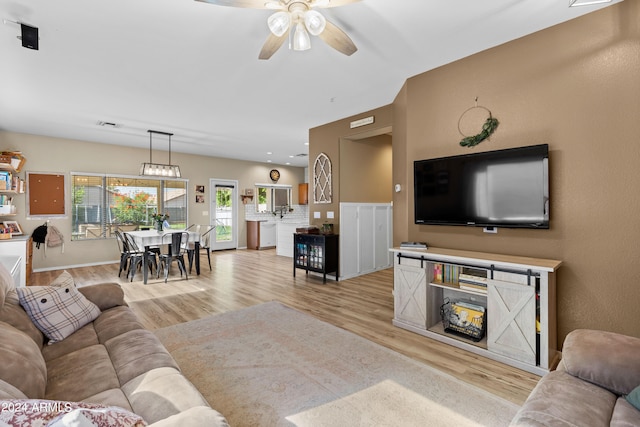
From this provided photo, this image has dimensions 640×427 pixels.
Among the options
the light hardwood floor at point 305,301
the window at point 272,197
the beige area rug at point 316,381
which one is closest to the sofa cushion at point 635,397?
the beige area rug at point 316,381

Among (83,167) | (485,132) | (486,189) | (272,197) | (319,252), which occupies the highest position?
(83,167)

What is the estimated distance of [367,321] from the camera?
3410 millimetres

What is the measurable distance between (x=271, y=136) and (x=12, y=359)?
5570mm

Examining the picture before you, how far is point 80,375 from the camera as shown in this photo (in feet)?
4.97

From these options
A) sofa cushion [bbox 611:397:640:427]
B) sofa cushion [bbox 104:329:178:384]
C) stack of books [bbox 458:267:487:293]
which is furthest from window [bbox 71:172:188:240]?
sofa cushion [bbox 611:397:640:427]

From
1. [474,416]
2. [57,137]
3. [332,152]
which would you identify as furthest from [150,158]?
[474,416]

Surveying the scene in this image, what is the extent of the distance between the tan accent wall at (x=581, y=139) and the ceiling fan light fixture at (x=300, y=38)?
73.4 inches

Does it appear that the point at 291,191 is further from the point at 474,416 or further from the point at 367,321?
the point at 474,416

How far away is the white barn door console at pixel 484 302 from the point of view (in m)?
2.35

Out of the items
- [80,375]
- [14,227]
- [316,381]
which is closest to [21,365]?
[80,375]

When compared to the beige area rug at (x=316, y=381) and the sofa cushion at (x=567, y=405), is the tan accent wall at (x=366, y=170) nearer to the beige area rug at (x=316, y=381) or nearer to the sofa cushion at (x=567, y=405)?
the beige area rug at (x=316, y=381)

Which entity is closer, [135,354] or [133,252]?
[135,354]

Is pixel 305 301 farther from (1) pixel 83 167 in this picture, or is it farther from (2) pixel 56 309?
(1) pixel 83 167

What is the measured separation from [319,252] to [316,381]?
118 inches
